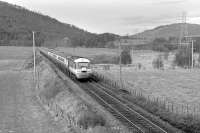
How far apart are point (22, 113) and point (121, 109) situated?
11339 mm

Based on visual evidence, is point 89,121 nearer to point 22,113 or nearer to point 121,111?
point 121,111

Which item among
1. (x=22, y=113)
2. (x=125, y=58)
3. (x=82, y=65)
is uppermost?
(x=82, y=65)

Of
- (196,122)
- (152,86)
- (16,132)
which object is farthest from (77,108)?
A: (152,86)

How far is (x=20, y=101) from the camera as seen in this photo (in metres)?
45.0

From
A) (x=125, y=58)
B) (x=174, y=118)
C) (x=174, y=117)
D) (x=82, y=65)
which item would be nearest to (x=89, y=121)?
(x=174, y=118)

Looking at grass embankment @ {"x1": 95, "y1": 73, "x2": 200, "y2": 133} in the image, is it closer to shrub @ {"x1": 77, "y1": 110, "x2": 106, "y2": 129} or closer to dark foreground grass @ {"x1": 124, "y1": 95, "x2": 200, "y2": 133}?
dark foreground grass @ {"x1": 124, "y1": 95, "x2": 200, "y2": 133}

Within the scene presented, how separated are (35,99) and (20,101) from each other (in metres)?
2.13

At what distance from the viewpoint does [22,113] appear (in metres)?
37.7

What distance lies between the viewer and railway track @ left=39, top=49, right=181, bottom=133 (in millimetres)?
26500

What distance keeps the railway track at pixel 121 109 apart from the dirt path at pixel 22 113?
548 centimetres

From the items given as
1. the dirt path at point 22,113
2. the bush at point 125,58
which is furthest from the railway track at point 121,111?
the bush at point 125,58

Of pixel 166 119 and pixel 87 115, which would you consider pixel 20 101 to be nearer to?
pixel 87 115

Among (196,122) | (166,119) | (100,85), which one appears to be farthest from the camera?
(100,85)

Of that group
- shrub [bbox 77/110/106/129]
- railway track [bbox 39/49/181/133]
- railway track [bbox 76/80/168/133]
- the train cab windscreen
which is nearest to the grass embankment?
railway track [bbox 39/49/181/133]
